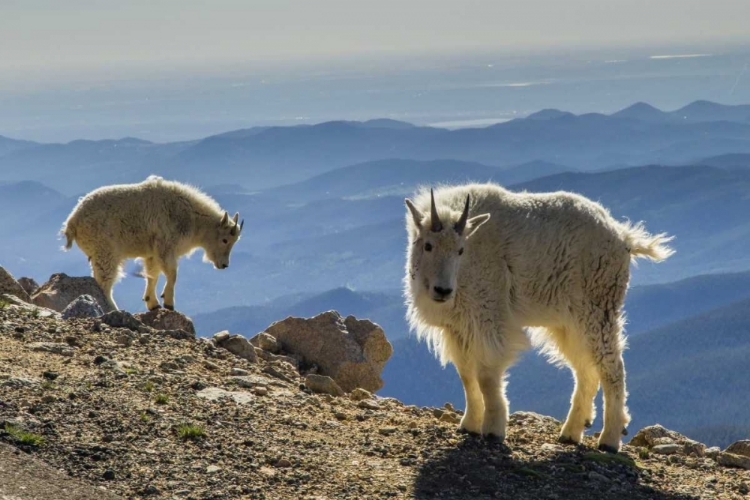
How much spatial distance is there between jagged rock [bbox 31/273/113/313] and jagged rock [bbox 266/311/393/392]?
3010mm

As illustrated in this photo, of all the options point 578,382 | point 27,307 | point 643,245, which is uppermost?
point 643,245

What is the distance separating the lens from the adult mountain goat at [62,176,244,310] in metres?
17.0

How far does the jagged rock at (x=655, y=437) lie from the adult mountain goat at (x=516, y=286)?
1.15 meters

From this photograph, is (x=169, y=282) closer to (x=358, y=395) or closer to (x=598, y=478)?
→ (x=358, y=395)

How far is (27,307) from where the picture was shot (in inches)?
A: 517

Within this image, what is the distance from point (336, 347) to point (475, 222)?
4907 millimetres

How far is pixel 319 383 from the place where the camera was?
11.7 metres

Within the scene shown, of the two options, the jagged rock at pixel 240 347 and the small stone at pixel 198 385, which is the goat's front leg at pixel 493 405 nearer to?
the small stone at pixel 198 385

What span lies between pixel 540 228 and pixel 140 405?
4.50 meters

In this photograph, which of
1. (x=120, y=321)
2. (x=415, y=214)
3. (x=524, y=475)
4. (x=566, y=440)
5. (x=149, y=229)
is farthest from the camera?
(x=149, y=229)

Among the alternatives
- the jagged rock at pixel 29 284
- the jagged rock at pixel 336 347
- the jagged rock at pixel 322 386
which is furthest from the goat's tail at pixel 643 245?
the jagged rock at pixel 29 284

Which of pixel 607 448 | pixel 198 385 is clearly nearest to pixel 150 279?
pixel 198 385

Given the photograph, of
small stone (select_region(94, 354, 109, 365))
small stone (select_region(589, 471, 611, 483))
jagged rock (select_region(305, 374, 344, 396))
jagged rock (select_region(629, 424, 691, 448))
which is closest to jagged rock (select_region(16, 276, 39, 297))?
small stone (select_region(94, 354, 109, 365))

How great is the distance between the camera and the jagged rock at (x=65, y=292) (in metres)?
15.2
